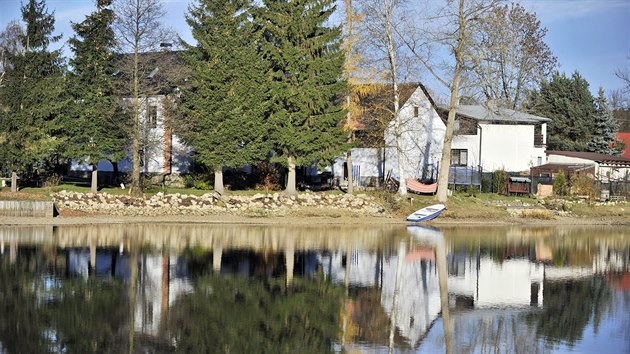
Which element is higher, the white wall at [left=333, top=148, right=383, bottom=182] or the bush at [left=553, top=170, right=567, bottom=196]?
the white wall at [left=333, top=148, right=383, bottom=182]

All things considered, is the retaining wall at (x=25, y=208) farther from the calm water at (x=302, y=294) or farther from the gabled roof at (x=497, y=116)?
the gabled roof at (x=497, y=116)

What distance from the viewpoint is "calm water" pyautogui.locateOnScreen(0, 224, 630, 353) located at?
16766mm

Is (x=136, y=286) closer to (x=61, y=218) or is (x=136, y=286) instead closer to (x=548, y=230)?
(x=61, y=218)

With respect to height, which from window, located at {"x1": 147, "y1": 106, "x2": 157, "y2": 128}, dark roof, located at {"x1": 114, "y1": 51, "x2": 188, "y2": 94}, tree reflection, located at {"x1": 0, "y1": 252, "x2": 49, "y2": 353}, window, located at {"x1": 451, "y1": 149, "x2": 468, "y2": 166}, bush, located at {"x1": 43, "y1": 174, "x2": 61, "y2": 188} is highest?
dark roof, located at {"x1": 114, "y1": 51, "x2": 188, "y2": 94}

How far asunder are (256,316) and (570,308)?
8.45 m

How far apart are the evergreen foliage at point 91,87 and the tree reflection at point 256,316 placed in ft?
84.1

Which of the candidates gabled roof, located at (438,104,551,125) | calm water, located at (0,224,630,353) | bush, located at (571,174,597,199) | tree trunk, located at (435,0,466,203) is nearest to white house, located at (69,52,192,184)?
calm water, located at (0,224,630,353)

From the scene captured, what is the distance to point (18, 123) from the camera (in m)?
44.7

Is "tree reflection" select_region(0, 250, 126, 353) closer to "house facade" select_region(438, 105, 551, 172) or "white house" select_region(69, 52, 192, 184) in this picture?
"white house" select_region(69, 52, 192, 184)

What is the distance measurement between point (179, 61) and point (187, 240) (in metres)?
23.8

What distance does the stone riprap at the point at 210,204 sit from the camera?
41.8 m

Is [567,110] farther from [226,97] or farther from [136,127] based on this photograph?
[136,127]

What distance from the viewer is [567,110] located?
76.4 metres

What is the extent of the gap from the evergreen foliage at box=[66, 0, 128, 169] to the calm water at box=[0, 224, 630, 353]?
36.8 feet
